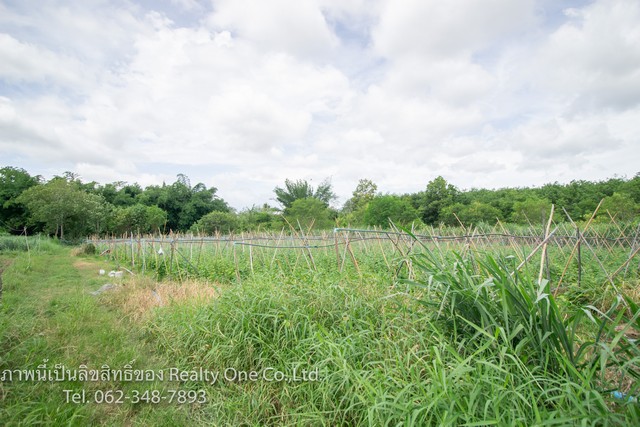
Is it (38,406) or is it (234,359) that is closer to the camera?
(38,406)

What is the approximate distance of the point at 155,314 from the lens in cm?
409

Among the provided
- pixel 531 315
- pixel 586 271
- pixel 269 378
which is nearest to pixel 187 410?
pixel 269 378

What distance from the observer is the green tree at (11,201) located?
89.4ft

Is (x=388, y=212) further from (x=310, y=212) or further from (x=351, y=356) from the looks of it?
(x=351, y=356)

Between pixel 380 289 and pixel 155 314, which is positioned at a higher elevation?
pixel 380 289

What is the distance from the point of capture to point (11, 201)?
88.2 ft

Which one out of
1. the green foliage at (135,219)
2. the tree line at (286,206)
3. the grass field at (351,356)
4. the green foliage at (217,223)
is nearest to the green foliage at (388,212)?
the tree line at (286,206)

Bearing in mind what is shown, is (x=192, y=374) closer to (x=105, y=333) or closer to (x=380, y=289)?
(x=105, y=333)

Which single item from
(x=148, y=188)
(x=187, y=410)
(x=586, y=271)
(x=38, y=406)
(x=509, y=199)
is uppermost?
(x=148, y=188)

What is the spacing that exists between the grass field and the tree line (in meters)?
13.7

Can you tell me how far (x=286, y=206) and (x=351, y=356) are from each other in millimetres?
36759

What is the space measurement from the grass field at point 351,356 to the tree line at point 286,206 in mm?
13653

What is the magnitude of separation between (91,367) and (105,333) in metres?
0.80

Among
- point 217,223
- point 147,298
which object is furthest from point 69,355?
point 217,223
